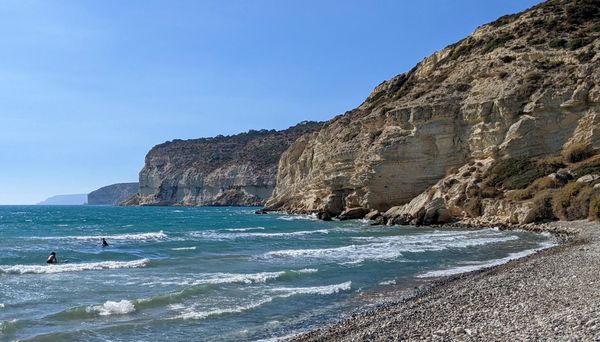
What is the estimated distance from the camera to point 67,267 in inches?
993

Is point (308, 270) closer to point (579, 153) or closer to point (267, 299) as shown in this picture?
point (267, 299)

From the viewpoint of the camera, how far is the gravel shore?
8453mm

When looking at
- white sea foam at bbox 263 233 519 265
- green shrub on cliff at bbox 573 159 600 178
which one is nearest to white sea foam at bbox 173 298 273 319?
white sea foam at bbox 263 233 519 265

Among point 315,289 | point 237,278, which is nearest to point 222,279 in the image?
point 237,278

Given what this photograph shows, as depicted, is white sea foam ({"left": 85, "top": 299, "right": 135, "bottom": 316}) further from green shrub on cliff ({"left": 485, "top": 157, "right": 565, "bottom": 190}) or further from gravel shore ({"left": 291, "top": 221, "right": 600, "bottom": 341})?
green shrub on cliff ({"left": 485, "top": 157, "right": 565, "bottom": 190})

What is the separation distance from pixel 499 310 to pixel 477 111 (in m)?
38.8

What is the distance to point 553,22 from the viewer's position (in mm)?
54438

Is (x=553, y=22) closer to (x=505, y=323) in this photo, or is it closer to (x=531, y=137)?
(x=531, y=137)

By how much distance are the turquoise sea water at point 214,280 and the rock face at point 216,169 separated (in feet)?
347

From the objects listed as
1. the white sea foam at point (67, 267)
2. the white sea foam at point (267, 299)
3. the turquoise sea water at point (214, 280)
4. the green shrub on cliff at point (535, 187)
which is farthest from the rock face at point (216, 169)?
the white sea foam at point (267, 299)

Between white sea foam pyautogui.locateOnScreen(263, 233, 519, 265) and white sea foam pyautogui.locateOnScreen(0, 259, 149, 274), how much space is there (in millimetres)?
7071

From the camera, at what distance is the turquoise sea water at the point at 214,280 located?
1368 cm

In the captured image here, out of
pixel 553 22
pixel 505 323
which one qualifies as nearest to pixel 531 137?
pixel 553 22

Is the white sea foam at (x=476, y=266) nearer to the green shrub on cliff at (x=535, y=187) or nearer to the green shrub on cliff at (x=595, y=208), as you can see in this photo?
the green shrub on cliff at (x=595, y=208)
